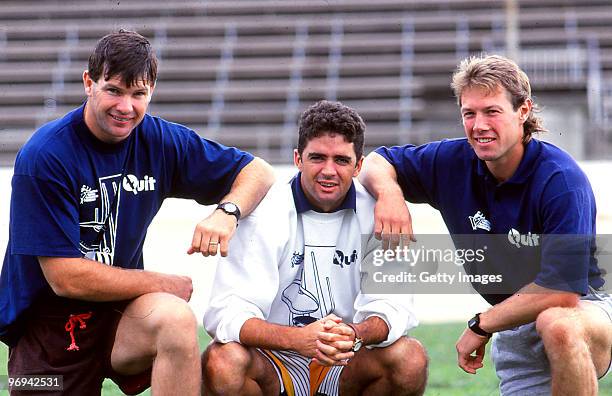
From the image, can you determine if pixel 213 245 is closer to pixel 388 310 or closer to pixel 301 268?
pixel 301 268

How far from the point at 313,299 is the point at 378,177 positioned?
53 centimetres

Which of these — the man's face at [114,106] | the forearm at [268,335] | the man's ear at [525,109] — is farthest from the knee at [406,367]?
the man's face at [114,106]

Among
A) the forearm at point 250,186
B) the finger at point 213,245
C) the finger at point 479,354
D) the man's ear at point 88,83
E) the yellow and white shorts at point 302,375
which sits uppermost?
the man's ear at point 88,83

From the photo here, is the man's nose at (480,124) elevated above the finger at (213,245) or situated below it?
above

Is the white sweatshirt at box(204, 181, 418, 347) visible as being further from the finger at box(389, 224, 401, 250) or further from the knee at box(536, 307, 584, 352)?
the knee at box(536, 307, 584, 352)

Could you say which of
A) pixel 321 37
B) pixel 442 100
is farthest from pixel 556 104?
pixel 321 37

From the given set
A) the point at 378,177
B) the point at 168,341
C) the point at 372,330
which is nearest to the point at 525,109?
the point at 378,177

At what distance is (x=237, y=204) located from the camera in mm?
3600

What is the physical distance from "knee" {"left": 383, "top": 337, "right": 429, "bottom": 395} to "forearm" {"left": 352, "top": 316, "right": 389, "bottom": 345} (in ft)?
0.20

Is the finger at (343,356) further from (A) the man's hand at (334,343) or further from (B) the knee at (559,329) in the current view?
(B) the knee at (559,329)

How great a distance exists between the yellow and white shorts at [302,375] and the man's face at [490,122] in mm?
930

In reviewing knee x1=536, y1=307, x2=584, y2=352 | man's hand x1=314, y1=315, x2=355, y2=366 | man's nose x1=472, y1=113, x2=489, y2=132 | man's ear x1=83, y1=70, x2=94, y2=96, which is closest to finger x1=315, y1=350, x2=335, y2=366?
man's hand x1=314, y1=315, x2=355, y2=366

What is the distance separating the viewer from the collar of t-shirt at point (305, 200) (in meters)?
3.70

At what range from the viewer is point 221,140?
48.5 ft
